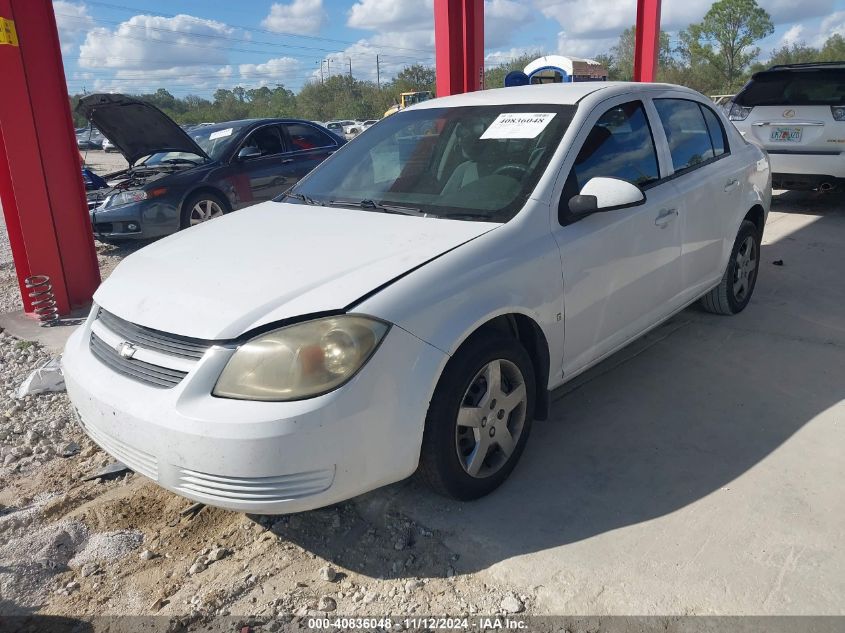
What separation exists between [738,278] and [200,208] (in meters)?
6.25

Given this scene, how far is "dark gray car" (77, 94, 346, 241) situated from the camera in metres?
7.77

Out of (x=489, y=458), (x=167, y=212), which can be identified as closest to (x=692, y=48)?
(x=167, y=212)

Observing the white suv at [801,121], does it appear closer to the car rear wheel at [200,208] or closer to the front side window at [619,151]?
the front side window at [619,151]

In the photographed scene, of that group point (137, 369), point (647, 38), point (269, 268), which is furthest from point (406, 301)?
point (647, 38)

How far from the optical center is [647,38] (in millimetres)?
11594

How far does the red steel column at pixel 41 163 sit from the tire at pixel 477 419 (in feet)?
14.4

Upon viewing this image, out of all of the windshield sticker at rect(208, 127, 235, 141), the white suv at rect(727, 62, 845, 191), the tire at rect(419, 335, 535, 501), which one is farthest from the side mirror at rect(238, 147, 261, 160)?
the tire at rect(419, 335, 535, 501)

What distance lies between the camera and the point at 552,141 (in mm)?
3217

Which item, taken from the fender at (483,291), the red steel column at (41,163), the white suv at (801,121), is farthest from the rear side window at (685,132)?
the red steel column at (41,163)

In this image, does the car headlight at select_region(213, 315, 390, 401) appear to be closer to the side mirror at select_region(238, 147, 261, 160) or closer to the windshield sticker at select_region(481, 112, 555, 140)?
the windshield sticker at select_region(481, 112, 555, 140)

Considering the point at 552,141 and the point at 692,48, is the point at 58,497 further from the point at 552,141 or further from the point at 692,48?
the point at 692,48

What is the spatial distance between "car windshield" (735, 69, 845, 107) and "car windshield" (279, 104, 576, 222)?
20.8ft

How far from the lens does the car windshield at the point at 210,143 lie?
28.8 feet

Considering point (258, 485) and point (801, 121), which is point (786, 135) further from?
point (258, 485)
